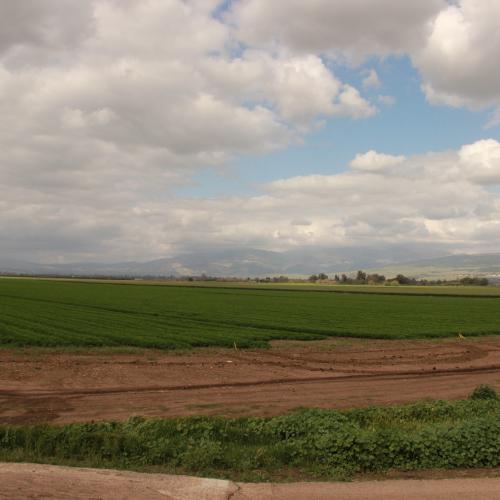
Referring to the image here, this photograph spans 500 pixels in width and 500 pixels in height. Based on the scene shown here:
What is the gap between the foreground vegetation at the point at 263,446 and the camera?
383 inches

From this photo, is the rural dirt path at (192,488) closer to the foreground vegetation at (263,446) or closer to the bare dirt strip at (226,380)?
the foreground vegetation at (263,446)

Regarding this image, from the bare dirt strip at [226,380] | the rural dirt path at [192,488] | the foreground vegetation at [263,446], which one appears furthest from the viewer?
the bare dirt strip at [226,380]

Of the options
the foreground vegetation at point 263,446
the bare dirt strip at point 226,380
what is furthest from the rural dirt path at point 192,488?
the bare dirt strip at point 226,380

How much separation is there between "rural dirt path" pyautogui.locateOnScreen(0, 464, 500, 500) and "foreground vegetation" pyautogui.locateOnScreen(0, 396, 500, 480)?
0.59 meters

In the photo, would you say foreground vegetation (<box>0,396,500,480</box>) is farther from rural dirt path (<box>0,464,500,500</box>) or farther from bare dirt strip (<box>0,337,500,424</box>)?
bare dirt strip (<box>0,337,500,424</box>)

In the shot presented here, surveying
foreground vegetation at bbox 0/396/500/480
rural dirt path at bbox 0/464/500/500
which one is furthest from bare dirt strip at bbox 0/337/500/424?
rural dirt path at bbox 0/464/500/500

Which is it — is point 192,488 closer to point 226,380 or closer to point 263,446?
point 263,446

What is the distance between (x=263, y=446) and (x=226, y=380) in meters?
8.64

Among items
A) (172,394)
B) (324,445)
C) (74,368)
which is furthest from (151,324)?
(324,445)

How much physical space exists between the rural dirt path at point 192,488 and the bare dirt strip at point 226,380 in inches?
193

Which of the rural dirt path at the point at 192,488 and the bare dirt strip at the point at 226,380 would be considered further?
the bare dirt strip at the point at 226,380

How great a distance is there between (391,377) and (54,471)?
15.5 m

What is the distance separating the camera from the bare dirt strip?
14.9m

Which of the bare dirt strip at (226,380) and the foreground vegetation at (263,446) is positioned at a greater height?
the foreground vegetation at (263,446)
